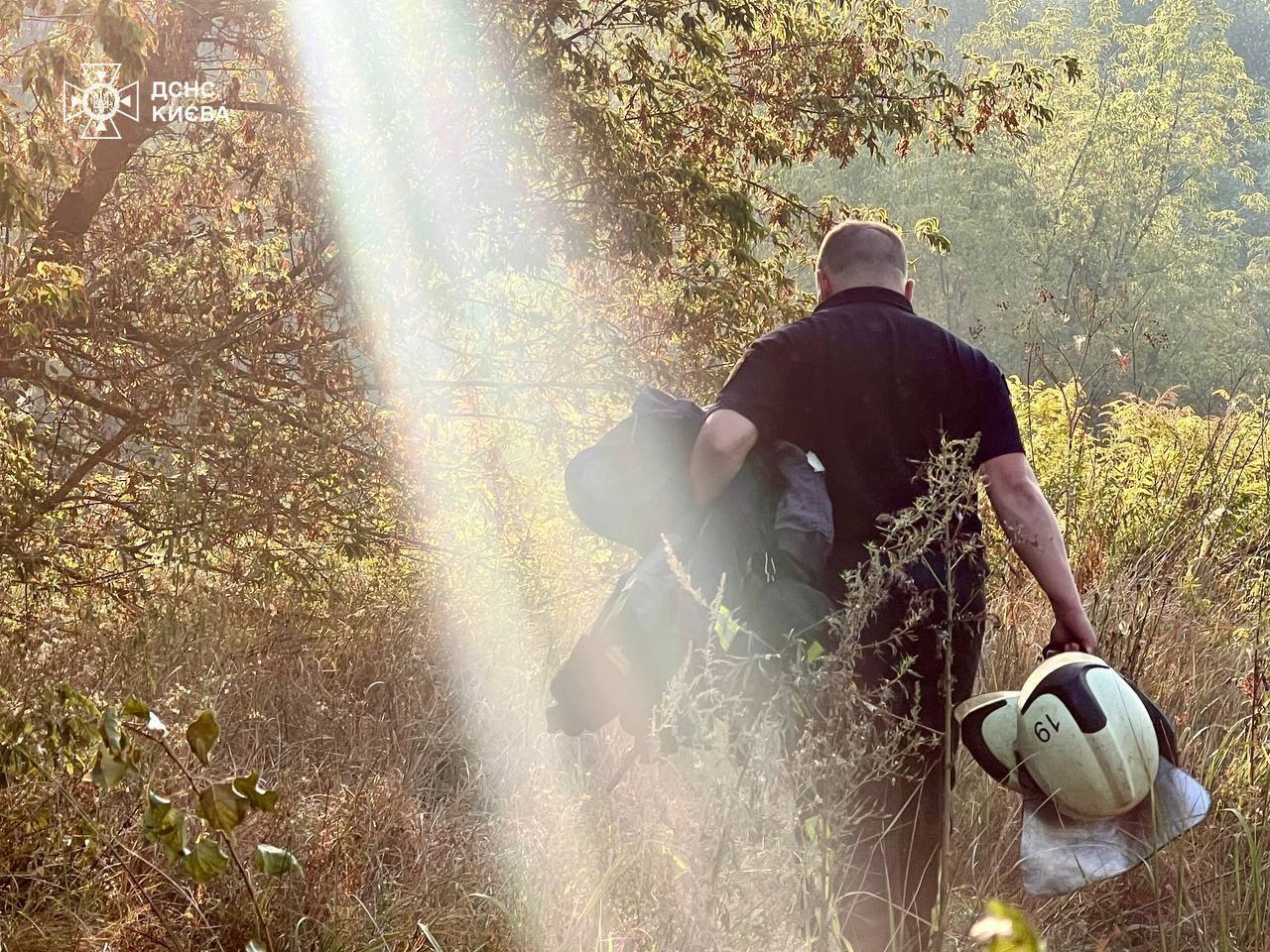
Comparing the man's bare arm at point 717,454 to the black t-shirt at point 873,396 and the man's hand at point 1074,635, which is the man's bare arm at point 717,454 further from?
the man's hand at point 1074,635

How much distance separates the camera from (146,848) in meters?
3.54

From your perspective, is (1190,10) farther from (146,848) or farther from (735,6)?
(146,848)

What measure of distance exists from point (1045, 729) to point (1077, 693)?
0.37 ft

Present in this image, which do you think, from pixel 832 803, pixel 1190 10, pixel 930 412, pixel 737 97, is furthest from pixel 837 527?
pixel 1190 10

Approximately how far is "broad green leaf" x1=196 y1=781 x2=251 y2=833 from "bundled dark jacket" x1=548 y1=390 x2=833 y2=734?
4.18 ft

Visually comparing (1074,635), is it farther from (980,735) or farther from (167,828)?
(167,828)

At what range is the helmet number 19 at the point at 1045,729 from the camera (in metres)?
2.80

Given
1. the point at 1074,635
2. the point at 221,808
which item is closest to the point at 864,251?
the point at 1074,635

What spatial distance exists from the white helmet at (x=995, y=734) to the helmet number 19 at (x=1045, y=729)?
0.10 meters

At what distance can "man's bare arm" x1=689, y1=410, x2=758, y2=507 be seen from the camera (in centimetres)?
328

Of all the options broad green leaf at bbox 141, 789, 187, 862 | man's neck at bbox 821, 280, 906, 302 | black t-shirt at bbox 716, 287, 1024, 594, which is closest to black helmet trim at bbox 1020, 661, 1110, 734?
black t-shirt at bbox 716, 287, 1024, 594

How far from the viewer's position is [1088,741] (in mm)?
2746

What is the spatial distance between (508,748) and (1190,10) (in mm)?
36780

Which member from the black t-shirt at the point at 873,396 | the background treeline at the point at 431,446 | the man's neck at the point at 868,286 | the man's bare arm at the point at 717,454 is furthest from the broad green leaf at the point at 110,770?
the man's neck at the point at 868,286
